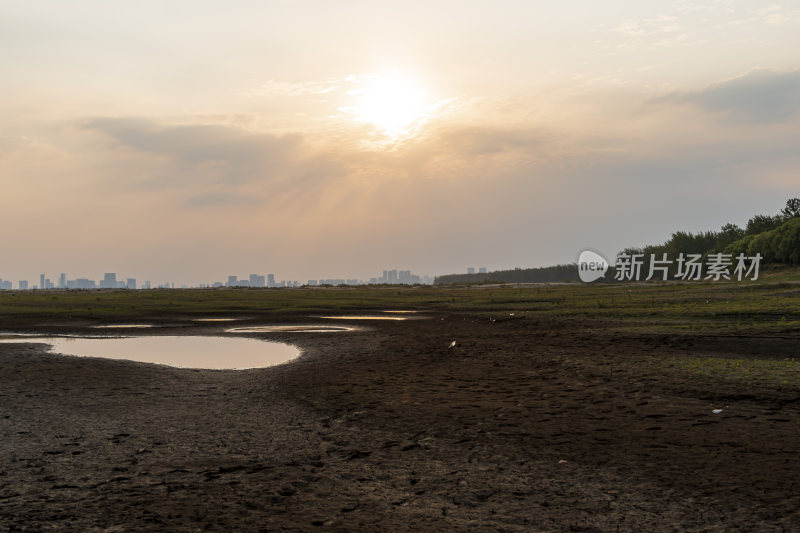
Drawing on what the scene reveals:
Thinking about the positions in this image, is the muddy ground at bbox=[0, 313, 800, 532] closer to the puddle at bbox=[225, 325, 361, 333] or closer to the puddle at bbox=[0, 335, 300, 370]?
the puddle at bbox=[0, 335, 300, 370]

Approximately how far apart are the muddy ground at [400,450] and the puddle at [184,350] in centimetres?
260

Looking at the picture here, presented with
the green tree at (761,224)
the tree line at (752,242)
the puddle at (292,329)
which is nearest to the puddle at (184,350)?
the puddle at (292,329)

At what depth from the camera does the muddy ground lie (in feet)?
20.1

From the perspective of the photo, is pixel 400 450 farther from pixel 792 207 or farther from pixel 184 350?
pixel 792 207

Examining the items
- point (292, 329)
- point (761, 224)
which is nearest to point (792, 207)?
point (761, 224)

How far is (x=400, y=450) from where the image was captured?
8781 millimetres

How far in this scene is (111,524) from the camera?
5.86 metres

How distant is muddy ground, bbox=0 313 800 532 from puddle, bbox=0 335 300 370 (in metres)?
2.60

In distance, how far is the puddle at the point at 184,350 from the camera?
19.8 meters

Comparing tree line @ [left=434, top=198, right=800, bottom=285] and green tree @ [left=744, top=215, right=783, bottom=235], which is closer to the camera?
tree line @ [left=434, top=198, right=800, bottom=285]

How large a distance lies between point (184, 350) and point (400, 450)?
56.0 feet

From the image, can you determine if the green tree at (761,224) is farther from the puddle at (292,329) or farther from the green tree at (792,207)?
the puddle at (292,329)

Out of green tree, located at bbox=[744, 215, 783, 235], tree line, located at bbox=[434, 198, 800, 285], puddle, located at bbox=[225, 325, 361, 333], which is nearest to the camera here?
puddle, located at bbox=[225, 325, 361, 333]

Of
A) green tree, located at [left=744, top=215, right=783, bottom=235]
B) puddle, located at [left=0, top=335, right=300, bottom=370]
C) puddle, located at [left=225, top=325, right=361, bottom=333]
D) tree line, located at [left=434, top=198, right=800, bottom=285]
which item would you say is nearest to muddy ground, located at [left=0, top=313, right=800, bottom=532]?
puddle, located at [left=0, top=335, right=300, bottom=370]
